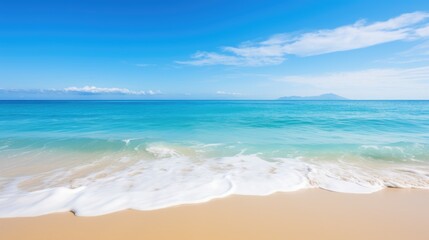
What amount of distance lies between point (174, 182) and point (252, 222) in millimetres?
2881

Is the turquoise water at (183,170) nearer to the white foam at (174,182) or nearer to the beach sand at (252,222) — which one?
the white foam at (174,182)

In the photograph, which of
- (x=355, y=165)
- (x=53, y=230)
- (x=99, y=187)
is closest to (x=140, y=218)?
(x=53, y=230)

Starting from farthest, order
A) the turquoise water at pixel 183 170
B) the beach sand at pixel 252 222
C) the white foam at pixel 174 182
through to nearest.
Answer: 1. the turquoise water at pixel 183 170
2. the white foam at pixel 174 182
3. the beach sand at pixel 252 222

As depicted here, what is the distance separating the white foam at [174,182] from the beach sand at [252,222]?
1.31 ft

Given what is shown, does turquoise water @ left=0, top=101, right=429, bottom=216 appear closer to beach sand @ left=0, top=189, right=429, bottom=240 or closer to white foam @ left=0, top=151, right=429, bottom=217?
white foam @ left=0, top=151, right=429, bottom=217

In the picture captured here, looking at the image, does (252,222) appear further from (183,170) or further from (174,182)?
(183,170)

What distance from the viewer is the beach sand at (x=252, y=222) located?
389 centimetres

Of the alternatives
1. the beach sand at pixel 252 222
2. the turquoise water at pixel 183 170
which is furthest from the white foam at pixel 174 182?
the beach sand at pixel 252 222

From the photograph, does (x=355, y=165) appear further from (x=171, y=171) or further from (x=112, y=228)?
(x=112, y=228)

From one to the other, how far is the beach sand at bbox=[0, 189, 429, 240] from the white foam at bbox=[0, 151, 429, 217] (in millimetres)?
400

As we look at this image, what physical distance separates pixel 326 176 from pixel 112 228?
6090 millimetres

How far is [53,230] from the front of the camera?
13.2 ft

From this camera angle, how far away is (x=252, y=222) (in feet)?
14.0

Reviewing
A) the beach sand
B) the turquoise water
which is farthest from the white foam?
the beach sand
